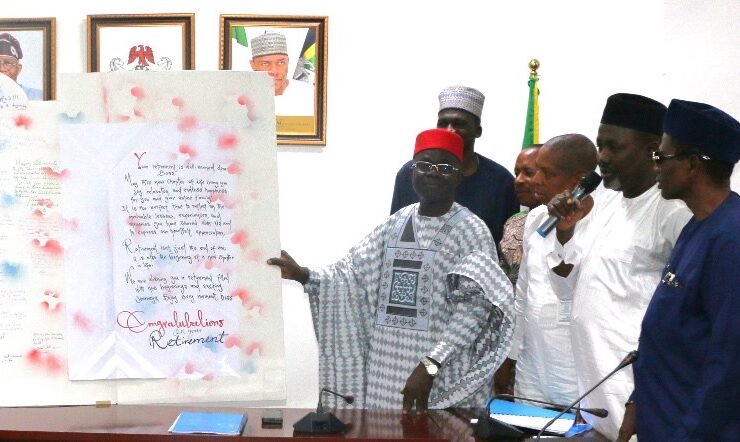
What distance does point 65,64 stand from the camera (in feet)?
16.4

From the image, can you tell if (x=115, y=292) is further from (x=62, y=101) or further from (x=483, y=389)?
(x=483, y=389)

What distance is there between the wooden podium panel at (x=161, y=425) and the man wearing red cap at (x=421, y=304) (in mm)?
147

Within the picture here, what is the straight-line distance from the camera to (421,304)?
10.3ft

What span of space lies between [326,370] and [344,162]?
5.94 ft

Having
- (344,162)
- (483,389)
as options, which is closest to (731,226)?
(483,389)

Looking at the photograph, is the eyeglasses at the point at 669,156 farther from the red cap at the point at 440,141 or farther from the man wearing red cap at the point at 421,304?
the red cap at the point at 440,141

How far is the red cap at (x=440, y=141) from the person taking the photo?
128 inches

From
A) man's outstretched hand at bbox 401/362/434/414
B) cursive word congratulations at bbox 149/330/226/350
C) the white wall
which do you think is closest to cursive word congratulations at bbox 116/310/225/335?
cursive word congratulations at bbox 149/330/226/350

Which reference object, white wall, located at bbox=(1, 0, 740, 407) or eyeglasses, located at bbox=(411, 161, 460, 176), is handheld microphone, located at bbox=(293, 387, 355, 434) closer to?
eyeglasses, located at bbox=(411, 161, 460, 176)

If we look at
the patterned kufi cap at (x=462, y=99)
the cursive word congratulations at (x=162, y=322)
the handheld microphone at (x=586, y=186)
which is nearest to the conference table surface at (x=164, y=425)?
the cursive word congratulations at (x=162, y=322)

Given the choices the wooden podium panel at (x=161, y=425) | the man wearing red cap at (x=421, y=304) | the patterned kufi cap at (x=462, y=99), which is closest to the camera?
the wooden podium panel at (x=161, y=425)

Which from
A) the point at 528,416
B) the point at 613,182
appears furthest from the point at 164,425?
the point at 613,182

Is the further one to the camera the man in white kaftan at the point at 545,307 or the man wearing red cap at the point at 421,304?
the man in white kaftan at the point at 545,307

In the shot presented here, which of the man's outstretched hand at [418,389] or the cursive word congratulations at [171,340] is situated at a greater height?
the cursive word congratulations at [171,340]
